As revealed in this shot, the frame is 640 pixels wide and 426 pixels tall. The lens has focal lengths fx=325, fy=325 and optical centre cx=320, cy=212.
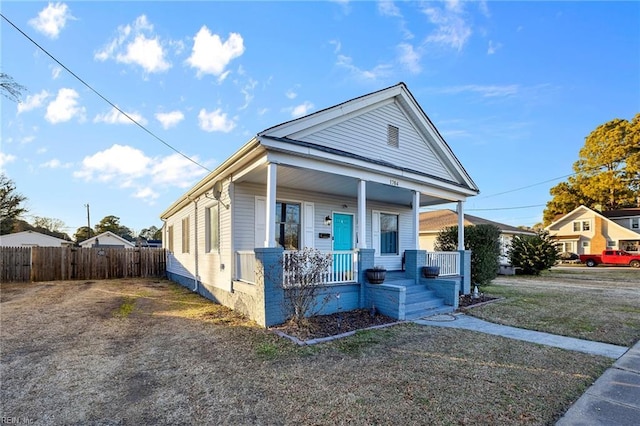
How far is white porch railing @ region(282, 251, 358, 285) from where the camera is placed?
7099 mm

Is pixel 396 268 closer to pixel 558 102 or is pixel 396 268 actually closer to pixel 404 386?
pixel 404 386

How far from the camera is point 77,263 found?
52.2 ft

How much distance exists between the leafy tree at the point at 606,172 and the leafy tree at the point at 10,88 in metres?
45.1

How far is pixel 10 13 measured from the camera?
268 inches

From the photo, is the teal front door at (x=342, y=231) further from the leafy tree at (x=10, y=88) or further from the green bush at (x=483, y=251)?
the leafy tree at (x=10, y=88)

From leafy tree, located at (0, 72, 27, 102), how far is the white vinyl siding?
7.43m

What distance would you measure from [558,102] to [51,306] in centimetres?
2348

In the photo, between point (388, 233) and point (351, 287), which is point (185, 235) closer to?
point (388, 233)

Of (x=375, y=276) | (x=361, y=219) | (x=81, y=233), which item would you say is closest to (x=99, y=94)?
(x=361, y=219)

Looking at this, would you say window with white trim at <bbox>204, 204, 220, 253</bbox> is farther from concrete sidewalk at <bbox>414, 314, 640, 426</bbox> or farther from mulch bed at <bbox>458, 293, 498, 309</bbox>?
mulch bed at <bbox>458, 293, 498, 309</bbox>

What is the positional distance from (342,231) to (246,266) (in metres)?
4.18

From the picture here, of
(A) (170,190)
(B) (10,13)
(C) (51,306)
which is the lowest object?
(C) (51,306)

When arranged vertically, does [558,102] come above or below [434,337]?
above

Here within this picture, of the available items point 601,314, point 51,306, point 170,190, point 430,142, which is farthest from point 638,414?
point 170,190
